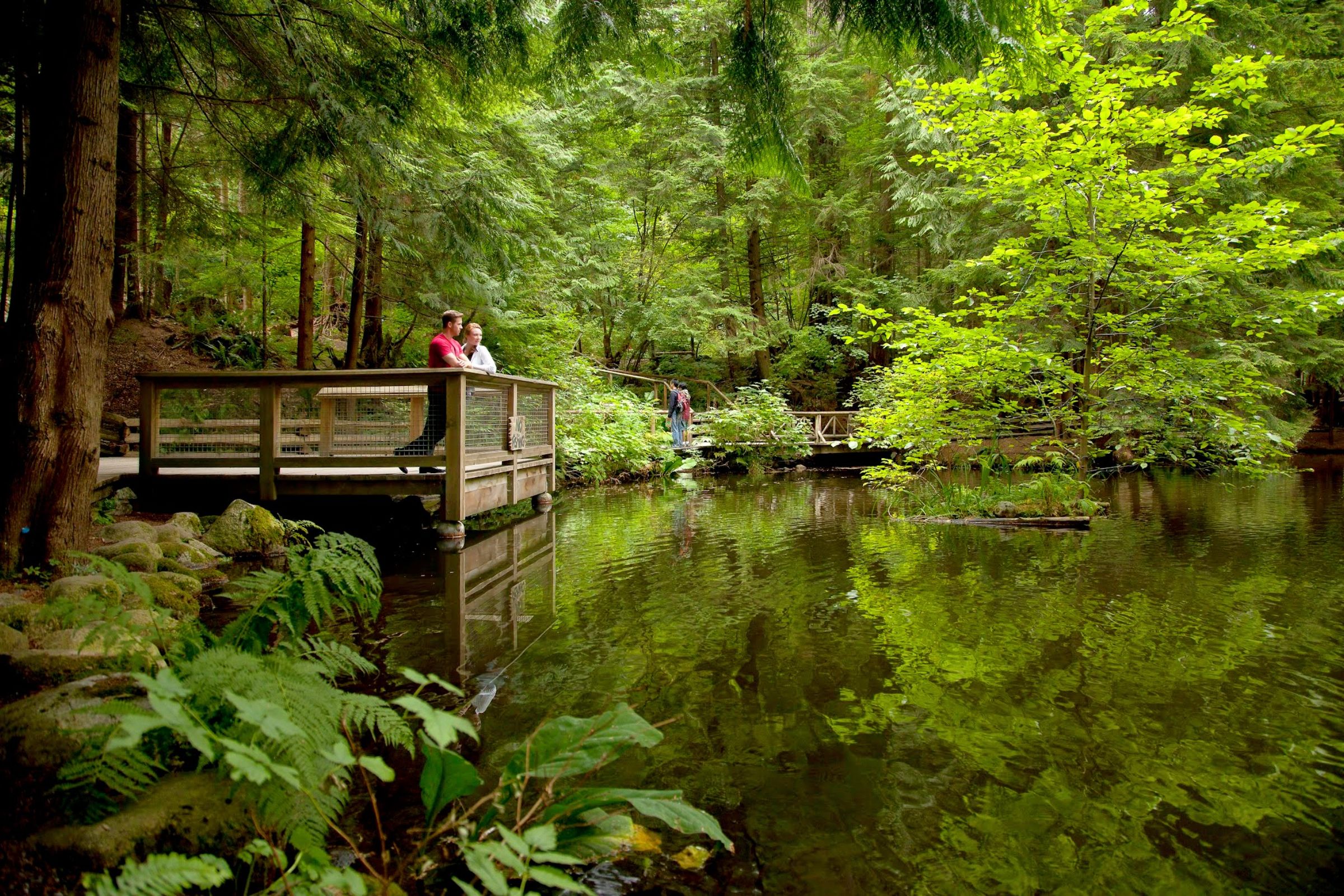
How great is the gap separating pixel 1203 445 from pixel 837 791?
26.4 feet

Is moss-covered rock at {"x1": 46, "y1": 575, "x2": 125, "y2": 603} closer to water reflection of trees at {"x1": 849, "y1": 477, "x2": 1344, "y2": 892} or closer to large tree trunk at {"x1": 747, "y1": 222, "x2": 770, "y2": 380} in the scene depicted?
water reflection of trees at {"x1": 849, "y1": 477, "x2": 1344, "y2": 892}

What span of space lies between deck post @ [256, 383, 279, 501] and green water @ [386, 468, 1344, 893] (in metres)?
2.50

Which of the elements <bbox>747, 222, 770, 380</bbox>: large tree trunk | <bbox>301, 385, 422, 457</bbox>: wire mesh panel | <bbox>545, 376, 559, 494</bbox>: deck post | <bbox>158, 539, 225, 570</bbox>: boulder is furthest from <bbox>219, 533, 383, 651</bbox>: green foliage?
<bbox>747, 222, 770, 380</bbox>: large tree trunk

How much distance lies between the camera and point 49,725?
2.15 meters

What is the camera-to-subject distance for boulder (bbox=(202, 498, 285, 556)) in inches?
274

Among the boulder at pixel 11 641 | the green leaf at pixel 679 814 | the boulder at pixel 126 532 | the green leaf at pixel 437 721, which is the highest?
the green leaf at pixel 437 721

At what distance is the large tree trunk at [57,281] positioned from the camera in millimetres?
4469

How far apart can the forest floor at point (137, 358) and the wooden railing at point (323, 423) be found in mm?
5323

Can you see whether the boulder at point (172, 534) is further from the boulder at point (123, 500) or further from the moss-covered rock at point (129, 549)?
the boulder at point (123, 500)

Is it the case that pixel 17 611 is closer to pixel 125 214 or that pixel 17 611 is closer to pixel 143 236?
pixel 125 214

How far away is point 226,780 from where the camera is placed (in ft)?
6.73

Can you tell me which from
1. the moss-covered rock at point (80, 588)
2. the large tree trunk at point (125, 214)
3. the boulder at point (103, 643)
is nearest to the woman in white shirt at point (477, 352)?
the large tree trunk at point (125, 214)

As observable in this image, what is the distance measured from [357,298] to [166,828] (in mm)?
Answer: 10910

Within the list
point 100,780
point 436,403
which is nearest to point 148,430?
point 436,403
